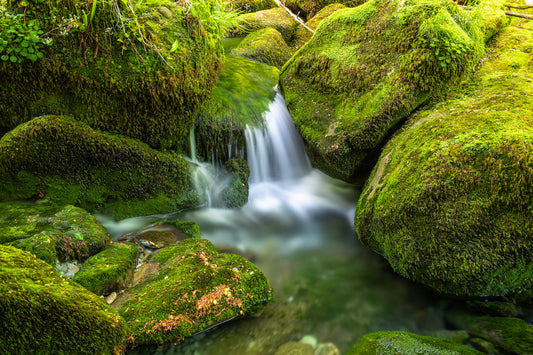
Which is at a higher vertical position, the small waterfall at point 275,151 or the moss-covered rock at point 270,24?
the moss-covered rock at point 270,24

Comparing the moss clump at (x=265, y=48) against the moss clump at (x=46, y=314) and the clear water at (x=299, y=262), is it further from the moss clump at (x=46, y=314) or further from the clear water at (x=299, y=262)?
the moss clump at (x=46, y=314)

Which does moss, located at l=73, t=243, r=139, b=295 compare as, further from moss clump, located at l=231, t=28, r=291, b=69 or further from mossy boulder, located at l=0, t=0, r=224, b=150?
moss clump, located at l=231, t=28, r=291, b=69

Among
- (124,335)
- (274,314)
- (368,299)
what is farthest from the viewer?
(368,299)

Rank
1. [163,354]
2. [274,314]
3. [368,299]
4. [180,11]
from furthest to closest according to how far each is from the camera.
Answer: [180,11]
[368,299]
[274,314]
[163,354]

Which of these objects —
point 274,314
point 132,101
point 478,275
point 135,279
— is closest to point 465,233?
point 478,275

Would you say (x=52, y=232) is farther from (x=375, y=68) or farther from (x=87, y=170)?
(x=375, y=68)

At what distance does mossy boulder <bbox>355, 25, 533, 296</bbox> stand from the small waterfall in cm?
224

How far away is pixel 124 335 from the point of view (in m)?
2.35

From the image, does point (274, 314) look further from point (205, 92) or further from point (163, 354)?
point (205, 92)

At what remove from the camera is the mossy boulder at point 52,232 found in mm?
2877

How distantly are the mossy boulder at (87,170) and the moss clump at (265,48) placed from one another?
5.12m

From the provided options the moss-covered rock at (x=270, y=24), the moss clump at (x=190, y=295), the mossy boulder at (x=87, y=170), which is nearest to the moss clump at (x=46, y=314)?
the moss clump at (x=190, y=295)

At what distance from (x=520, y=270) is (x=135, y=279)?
3.94 meters

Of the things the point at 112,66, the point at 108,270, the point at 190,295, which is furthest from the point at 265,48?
the point at 190,295
